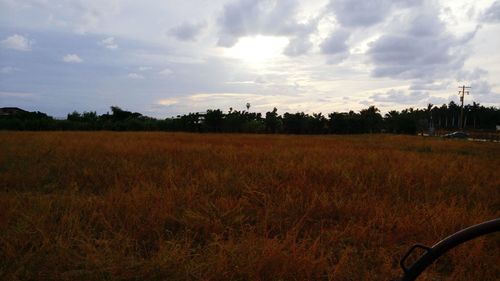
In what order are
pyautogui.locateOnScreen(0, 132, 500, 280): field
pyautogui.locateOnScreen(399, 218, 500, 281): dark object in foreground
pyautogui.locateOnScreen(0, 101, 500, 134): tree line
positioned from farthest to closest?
pyautogui.locateOnScreen(0, 101, 500, 134): tree line
pyautogui.locateOnScreen(0, 132, 500, 280): field
pyautogui.locateOnScreen(399, 218, 500, 281): dark object in foreground

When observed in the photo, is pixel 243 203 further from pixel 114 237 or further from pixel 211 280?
pixel 211 280

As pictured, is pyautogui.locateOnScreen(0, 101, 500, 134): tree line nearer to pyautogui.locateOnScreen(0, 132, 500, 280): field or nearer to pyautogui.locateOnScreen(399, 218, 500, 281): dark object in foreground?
pyautogui.locateOnScreen(0, 132, 500, 280): field

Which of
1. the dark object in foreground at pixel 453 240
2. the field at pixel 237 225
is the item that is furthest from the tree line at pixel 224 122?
the dark object in foreground at pixel 453 240

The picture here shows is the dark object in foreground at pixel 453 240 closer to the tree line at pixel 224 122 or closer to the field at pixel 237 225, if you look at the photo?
the field at pixel 237 225

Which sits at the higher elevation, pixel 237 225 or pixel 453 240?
pixel 453 240

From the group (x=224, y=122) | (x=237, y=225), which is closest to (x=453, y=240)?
(x=237, y=225)

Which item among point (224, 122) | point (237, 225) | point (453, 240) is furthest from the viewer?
point (224, 122)

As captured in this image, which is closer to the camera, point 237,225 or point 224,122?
point 237,225

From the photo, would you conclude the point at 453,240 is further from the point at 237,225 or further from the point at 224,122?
the point at 224,122

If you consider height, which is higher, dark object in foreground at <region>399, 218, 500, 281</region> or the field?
dark object in foreground at <region>399, 218, 500, 281</region>

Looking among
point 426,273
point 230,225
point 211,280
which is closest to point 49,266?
point 211,280

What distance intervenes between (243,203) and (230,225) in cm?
91

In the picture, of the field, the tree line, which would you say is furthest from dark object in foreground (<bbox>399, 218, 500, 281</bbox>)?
the tree line

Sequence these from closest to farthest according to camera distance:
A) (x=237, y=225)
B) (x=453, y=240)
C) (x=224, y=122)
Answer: (x=453, y=240), (x=237, y=225), (x=224, y=122)
